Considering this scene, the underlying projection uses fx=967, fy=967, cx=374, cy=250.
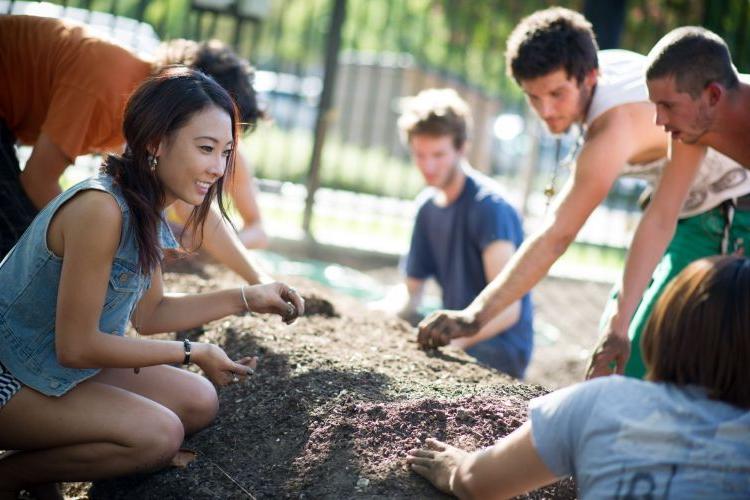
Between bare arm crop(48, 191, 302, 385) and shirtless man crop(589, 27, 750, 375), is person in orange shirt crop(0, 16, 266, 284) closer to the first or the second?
bare arm crop(48, 191, 302, 385)

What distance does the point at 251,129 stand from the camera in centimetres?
401

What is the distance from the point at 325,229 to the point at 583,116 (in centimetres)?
609

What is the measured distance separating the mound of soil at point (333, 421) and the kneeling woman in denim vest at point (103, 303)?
0.71 ft

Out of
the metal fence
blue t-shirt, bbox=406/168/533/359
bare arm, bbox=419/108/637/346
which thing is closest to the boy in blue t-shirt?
blue t-shirt, bbox=406/168/533/359

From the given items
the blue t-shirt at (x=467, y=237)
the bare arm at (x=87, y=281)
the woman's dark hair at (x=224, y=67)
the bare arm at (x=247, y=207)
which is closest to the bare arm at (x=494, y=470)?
the bare arm at (x=87, y=281)

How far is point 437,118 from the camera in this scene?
4844 millimetres

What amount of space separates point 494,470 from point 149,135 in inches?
53.0

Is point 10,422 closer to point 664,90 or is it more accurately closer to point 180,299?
point 180,299

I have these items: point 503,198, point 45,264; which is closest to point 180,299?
point 45,264

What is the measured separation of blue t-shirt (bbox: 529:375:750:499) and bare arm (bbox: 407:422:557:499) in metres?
0.11

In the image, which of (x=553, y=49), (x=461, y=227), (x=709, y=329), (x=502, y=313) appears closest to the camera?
(x=709, y=329)

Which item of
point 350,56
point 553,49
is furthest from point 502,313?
point 350,56

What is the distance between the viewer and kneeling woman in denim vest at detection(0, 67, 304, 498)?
260 centimetres

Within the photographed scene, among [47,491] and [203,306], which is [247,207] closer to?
[203,306]
